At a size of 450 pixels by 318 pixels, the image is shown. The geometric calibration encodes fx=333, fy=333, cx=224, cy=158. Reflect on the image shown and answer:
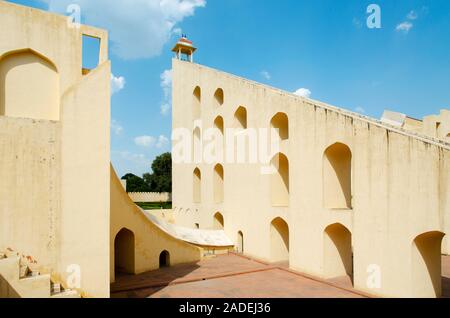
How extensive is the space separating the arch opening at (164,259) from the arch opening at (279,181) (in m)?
5.10

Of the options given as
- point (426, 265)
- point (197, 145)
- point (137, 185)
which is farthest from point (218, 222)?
point (137, 185)

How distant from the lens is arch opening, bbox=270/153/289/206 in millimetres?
14875

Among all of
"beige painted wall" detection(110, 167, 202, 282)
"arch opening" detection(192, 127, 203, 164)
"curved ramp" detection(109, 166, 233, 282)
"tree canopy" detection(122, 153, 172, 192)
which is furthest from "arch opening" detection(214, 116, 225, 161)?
"tree canopy" detection(122, 153, 172, 192)

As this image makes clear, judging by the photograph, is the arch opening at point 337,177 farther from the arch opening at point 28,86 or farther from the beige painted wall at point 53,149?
the arch opening at point 28,86

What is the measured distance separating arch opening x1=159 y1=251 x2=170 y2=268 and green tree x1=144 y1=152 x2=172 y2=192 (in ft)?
107

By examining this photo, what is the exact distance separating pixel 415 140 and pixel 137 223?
9.68m

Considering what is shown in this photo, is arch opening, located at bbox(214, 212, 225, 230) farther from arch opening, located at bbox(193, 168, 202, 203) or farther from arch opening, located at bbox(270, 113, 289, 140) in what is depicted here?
arch opening, located at bbox(270, 113, 289, 140)

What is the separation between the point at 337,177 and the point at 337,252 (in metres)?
2.74

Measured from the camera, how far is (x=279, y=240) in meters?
14.8

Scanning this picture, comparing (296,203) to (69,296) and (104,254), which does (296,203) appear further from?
(69,296)

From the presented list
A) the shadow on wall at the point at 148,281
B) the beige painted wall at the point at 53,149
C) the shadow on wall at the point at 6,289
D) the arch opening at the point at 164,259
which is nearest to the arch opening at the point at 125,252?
the shadow on wall at the point at 148,281

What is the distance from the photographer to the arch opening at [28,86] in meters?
8.10
